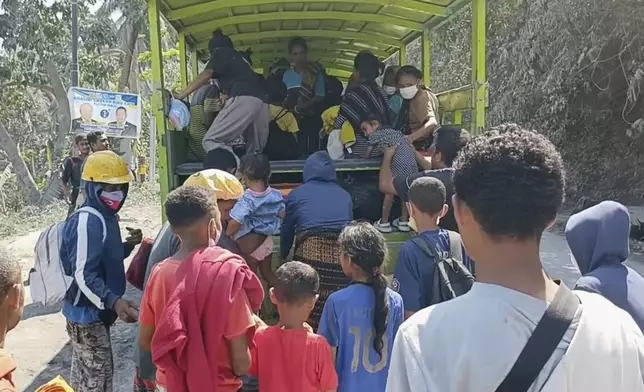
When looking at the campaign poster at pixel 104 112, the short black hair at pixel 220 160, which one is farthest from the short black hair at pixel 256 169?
the campaign poster at pixel 104 112

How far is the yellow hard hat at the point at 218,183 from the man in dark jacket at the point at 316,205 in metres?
0.65

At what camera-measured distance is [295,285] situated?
8.54 ft

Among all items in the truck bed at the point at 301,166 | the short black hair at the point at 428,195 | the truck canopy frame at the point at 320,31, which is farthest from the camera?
the truck canopy frame at the point at 320,31

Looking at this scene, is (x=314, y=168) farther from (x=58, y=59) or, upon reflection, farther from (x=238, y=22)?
(x=58, y=59)

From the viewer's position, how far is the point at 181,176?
501 cm

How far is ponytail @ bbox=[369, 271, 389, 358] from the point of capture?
260 cm

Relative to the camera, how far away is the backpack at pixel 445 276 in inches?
109

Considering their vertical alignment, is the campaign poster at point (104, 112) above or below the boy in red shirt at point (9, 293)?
above

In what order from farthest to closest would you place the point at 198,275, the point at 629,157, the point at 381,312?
the point at 629,157, the point at 381,312, the point at 198,275

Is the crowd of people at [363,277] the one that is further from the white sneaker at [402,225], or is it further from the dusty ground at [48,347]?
the dusty ground at [48,347]

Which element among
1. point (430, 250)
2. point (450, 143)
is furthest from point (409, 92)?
point (430, 250)

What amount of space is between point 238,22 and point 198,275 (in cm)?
474

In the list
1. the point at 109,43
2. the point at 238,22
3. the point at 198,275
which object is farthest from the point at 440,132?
the point at 109,43

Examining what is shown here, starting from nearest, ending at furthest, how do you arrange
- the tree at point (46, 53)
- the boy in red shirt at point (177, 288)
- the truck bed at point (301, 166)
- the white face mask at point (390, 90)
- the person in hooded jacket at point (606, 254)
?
the person in hooded jacket at point (606, 254) < the boy in red shirt at point (177, 288) < the truck bed at point (301, 166) < the white face mask at point (390, 90) < the tree at point (46, 53)
